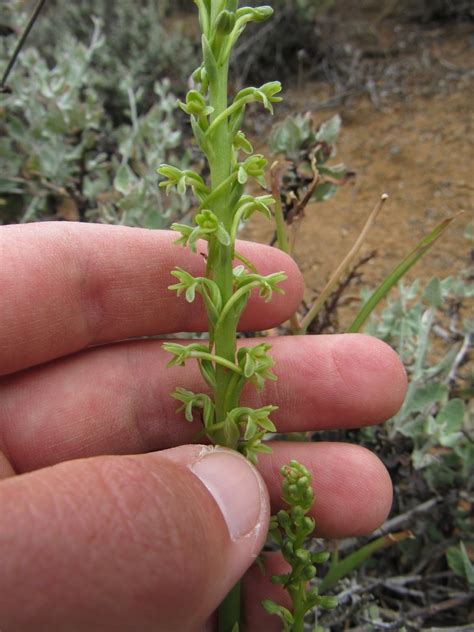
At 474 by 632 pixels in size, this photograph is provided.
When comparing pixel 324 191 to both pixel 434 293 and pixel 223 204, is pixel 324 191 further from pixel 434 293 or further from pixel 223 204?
pixel 223 204

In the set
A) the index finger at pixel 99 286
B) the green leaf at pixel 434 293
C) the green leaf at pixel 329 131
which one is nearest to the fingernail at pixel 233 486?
the index finger at pixel 99 286

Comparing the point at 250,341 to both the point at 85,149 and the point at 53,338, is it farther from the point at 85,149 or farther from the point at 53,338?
the point at 85,149

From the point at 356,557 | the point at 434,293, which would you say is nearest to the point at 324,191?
the point at 434,293

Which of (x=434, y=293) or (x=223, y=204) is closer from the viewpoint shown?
(x=223, y=204)

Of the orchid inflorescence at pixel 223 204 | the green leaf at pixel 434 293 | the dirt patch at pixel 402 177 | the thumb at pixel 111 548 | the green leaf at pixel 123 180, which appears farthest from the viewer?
the dirt patch at pixel 402 177

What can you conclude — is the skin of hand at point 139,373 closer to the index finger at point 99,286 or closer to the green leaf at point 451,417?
the index finger at point 99,286

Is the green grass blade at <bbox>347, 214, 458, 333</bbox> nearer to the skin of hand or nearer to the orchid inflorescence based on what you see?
the skin of hand

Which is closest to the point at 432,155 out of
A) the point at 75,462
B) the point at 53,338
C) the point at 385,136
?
the point at 385,136
